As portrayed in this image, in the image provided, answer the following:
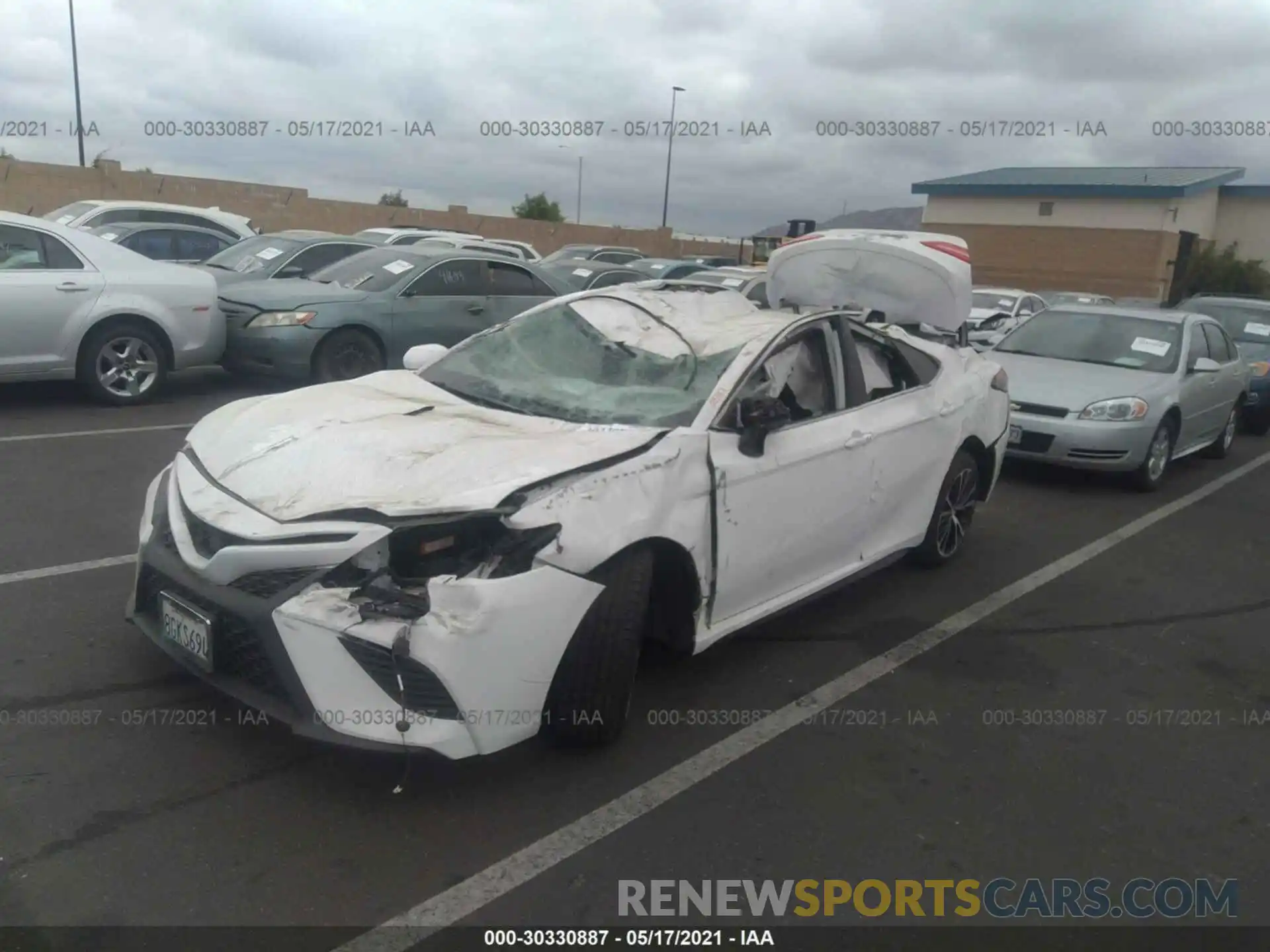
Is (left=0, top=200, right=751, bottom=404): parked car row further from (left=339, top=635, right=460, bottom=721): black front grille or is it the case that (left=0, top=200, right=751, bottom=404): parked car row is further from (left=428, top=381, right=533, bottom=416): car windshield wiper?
(left=339, top=635, right=460, bottom=721): black front grille

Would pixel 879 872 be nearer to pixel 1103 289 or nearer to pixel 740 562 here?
pixel 740 562

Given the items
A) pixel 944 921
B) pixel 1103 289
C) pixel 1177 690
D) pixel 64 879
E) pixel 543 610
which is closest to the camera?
pixel 64 879

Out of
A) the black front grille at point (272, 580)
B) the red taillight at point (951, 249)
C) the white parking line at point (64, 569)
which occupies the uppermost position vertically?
the red taillight at point (951, 249)

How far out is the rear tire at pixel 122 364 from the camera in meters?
8.48

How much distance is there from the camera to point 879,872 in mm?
3150

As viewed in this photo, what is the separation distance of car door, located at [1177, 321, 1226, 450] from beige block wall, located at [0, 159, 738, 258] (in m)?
19.9

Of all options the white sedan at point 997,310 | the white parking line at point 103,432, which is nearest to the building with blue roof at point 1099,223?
the white sedan at point 997,310

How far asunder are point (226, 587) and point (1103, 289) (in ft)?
117

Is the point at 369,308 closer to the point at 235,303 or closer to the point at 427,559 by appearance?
the point at 235,303

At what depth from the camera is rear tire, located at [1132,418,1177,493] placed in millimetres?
8266

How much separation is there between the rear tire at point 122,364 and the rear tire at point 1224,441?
9.58 metres

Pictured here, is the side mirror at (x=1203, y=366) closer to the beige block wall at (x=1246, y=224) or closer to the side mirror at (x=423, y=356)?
the side mirror at (x=423, y=356)

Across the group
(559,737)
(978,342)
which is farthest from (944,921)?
(978,342)

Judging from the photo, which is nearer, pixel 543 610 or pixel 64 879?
pixel 64 879
